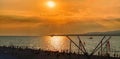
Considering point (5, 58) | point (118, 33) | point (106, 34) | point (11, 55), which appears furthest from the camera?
point (11, 55)

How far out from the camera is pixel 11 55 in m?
57.1

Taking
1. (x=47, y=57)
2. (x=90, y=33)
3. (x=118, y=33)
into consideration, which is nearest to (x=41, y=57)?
(x=47, y=57)

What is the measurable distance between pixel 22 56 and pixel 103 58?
12.0 meters

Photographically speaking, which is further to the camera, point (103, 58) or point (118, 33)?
point (103, 58)

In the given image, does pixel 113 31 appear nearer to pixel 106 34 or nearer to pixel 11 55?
pixel 106 34

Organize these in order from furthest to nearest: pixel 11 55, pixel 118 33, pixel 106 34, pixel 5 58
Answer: pixel 11 55
pixel 5 58
pixel 106 34
pixel 118 33

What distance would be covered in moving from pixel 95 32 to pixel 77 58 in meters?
14.8

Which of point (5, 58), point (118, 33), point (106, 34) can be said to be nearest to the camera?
point (118, 33)

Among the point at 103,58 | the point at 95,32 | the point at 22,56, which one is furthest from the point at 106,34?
the point at 22,56

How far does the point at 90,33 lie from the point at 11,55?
2030cm

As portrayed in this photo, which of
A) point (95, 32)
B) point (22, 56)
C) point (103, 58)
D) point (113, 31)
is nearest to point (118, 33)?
point (113, 31)

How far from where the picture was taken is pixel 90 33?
40344mm

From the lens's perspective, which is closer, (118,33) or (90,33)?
(118,33)

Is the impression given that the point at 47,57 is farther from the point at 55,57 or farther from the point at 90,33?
the point at 90,33
